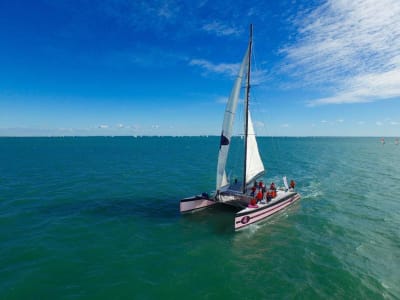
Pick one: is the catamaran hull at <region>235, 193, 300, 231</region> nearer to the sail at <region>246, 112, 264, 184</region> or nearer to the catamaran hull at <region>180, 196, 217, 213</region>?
the sail at <region>246, 112, 264, 184</region>

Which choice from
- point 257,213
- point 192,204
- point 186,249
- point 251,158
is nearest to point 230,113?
point 251,158

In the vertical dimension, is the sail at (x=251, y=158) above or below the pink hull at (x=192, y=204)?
above

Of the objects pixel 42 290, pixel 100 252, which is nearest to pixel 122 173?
pixel 100 252

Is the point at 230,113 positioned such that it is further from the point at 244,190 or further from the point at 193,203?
the point at 193,203

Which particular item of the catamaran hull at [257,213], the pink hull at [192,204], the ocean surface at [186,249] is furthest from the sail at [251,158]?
the pink hull at [192,204]

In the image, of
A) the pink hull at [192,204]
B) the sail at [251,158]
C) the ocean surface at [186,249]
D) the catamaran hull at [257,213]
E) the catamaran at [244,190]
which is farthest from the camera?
the sail at [251,158]

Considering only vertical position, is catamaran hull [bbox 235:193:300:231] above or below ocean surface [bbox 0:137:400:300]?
above

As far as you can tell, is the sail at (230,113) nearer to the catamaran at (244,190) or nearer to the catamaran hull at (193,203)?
the catamaran at (244,190)

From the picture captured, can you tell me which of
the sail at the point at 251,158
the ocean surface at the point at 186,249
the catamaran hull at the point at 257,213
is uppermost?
the sail at the point at 251,158

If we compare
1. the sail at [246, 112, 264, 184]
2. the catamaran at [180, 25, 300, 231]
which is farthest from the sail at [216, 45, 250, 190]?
the sail at [246, 112, 264, 184]
